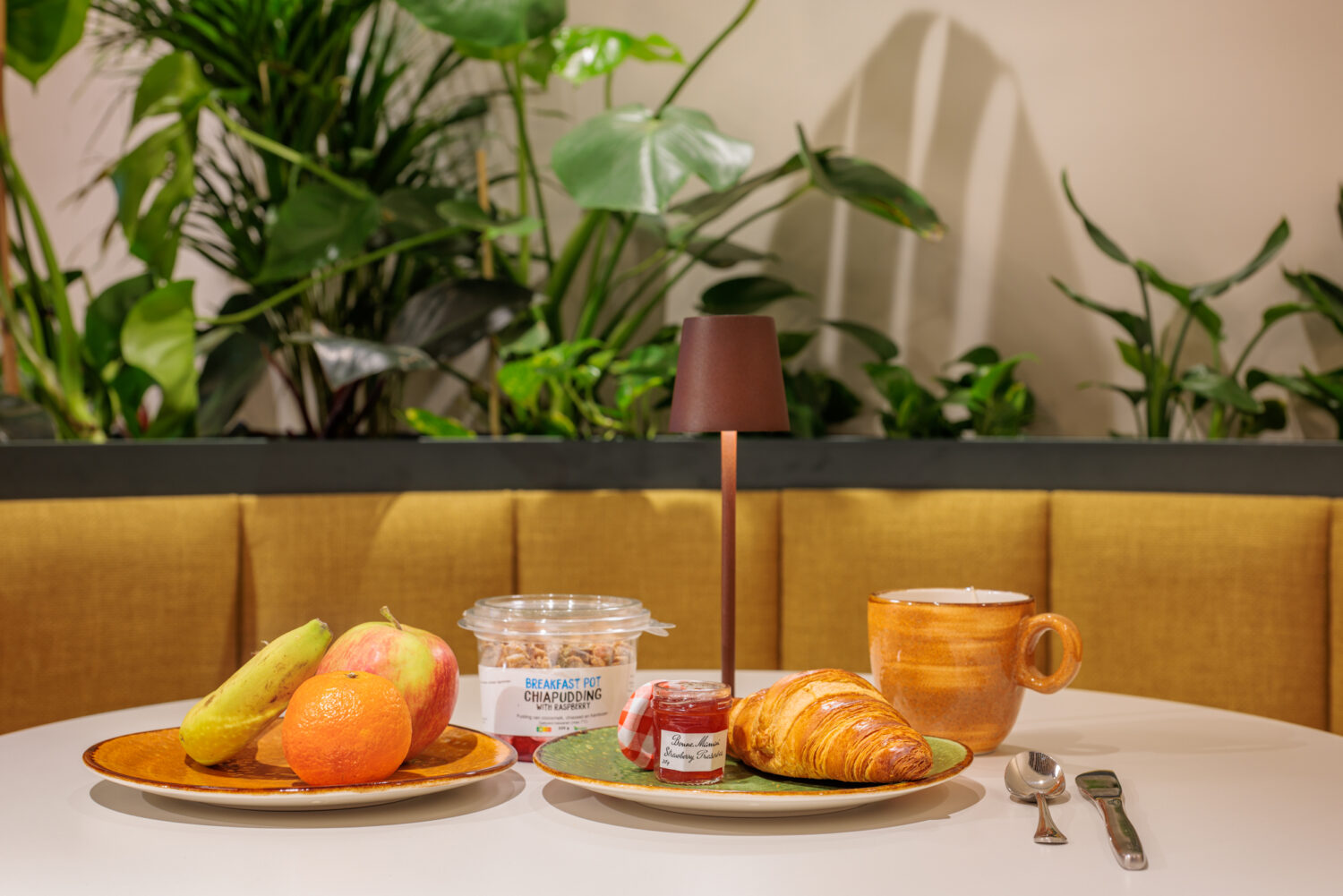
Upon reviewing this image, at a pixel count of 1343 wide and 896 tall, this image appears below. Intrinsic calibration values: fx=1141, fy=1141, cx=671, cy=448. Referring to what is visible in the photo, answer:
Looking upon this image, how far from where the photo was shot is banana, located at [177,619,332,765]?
73 centimetres

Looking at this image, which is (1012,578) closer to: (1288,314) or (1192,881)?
(1288,314)

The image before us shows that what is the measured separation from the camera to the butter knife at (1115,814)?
591 mm

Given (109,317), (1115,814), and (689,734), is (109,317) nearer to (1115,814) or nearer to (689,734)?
(689,734)

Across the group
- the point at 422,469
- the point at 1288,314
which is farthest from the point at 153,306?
the point at 1288,314

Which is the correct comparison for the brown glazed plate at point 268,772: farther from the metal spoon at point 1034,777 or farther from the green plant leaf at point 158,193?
the green plant leaf at point 158,193

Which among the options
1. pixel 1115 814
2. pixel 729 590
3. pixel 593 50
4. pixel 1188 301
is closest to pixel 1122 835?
pixel 1115 814

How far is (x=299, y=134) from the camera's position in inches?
78.9


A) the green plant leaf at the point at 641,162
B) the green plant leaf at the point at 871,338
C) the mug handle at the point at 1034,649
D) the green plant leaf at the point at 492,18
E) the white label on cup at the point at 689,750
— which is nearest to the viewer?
the white label on cup at the point at 689,750

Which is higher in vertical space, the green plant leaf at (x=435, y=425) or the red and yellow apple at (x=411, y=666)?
the green plant leaf at (x=435, y=425)

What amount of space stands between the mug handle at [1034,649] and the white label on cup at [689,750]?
25 cm

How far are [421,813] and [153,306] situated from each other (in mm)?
1157

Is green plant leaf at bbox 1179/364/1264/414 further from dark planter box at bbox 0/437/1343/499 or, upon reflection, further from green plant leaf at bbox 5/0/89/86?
green plant leaf at bbox 5/0/89/86

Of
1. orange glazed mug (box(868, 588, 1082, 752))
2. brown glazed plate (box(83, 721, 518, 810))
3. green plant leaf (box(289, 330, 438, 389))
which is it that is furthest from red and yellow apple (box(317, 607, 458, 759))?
green plant leaf (box(289, 330, 438, 389))

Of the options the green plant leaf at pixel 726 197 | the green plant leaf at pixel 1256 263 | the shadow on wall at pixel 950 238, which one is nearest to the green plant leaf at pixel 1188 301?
the green plant leaf at pixel 1256 263
